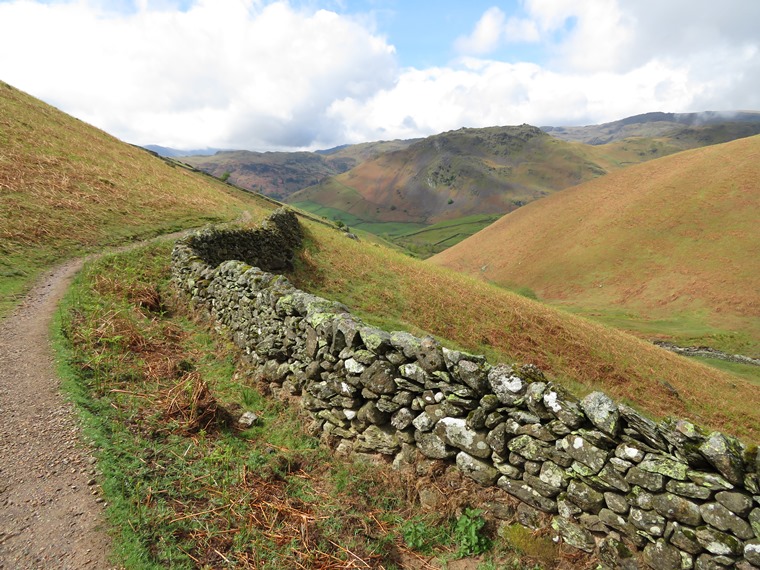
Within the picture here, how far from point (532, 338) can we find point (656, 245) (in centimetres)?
5226

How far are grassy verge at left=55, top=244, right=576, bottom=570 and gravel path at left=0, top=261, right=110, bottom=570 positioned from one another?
28 cm

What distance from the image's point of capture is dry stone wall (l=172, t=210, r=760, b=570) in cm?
496

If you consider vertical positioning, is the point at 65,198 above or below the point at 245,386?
above

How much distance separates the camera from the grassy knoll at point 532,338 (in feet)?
64.6

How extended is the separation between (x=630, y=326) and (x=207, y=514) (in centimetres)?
5272

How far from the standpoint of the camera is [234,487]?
6723 mm

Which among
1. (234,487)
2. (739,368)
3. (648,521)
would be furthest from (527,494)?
(739,368)

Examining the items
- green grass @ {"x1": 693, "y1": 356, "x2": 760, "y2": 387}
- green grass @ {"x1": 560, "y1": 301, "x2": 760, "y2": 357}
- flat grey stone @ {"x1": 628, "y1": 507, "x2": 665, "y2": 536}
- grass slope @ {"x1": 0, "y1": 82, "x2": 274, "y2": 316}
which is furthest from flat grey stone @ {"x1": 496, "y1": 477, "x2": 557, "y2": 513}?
green grass @ {"x1": 560, "y1": 301, "x2": 760, "y2": 357}

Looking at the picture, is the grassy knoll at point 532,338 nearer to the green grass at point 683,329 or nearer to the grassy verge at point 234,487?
the grassy verge at point 234,487

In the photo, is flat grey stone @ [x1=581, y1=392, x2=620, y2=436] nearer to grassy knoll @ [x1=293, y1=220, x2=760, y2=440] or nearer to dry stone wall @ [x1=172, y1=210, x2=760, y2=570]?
dry stone wall @ [x1=172, y1=210, x2=760, y2=570]

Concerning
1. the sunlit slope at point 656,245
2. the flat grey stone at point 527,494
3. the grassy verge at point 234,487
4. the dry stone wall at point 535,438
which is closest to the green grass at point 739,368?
the sunlit slope at point 656,245

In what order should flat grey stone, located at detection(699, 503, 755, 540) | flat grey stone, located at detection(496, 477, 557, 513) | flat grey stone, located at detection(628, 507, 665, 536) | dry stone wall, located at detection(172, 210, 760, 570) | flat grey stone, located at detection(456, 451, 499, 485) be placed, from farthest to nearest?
flat grey stone, located at detection(456, 451, 499, 485) → flat grey stone, located at detection(496, 477, 557, 513) → flat grey stone, located at detection(628, 507, 665, 536) → dry stone wall, located at detection(172, 210, 760, 570) → flat grey stone, located at detection(699, 503, 755, 540)

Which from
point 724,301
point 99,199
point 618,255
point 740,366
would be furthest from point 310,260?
point 618,255

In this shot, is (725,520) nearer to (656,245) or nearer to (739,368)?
(739,368)
